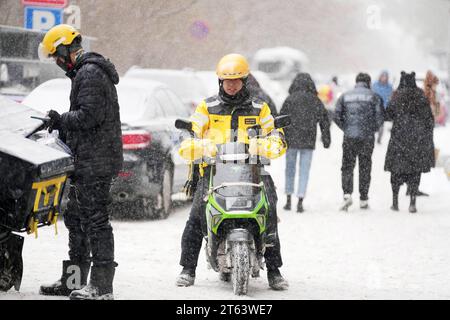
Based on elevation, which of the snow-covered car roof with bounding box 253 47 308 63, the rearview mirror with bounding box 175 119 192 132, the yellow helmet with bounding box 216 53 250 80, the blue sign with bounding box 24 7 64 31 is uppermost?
the snow-covered car roof with bounding box 253 47 308 63

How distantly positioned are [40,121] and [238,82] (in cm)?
161

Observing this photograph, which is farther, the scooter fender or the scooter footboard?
the scooter fender

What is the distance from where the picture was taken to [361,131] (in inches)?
619

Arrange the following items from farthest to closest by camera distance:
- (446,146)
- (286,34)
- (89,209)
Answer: (286,34)
(446,146)
(89,209)

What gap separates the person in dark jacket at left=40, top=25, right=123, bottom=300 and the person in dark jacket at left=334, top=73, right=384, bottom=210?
27.8 ft

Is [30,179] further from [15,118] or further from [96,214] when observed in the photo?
[15,118]

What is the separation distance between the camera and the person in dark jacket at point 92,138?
7.41m

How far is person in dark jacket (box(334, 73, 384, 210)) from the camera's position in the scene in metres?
15.8

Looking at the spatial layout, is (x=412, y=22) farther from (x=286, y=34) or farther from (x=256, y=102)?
(x=256, y=102)

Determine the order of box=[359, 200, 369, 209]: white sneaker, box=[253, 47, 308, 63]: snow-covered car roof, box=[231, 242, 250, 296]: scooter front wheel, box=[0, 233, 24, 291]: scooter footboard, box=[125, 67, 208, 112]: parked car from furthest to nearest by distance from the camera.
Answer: box=[253, 47, 308, 63]: snow-covered car roof → box=[125, 67, 208, 112]: parked car → box=[359, 200, 369, 209]: white sneaker → box=[231, 242, 250, 296]: scooter front wheel → box=[0, 233, 24, 291]: scooter footboard

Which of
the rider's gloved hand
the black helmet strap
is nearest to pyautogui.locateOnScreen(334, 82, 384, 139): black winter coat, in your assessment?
the black helmet strap

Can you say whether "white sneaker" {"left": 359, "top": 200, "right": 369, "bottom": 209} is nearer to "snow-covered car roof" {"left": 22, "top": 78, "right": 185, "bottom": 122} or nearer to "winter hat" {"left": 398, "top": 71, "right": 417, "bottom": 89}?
"winter hat" {"left": 398, "top": 71, "right": 417, "bottom": 89}

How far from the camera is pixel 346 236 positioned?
42.4ft

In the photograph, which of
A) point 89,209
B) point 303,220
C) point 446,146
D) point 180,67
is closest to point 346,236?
point 303,220
